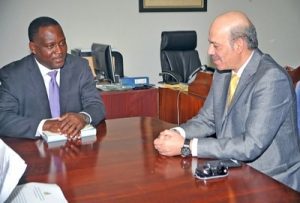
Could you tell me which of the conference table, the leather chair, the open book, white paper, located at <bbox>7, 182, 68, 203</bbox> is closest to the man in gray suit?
the conference table

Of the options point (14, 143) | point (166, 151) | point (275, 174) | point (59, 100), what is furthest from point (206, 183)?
point (59, 100)

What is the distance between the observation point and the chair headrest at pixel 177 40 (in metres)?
4.95

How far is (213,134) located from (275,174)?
429 mm

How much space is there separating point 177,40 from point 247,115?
3.35 m

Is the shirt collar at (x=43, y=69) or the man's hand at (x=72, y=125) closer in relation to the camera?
the man's hand at (x=72, y=125)

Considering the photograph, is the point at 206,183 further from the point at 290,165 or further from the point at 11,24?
the point at 11,24

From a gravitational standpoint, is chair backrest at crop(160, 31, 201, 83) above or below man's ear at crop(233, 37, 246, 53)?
below

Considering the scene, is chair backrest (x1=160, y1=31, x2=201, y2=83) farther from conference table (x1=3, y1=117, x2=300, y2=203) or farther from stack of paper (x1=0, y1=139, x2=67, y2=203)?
stack of paper (x1=0, y1=139, x2=67, y2=203)

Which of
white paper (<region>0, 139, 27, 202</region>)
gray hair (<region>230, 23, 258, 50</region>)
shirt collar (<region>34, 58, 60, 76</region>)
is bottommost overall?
white paper (<region>0, 139, 27, 202</region>)

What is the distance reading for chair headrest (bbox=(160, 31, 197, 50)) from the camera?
495 centimetres

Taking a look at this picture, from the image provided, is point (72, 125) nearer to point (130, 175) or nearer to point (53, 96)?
point (53, 96)

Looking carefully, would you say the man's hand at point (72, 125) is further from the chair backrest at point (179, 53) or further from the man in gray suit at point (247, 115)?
the chair backrest at point (179, 53)

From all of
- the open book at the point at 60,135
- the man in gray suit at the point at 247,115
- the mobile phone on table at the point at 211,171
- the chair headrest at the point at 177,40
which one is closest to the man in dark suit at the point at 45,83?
the open book at the point at 60,135

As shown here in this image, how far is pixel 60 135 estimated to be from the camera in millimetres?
1882
